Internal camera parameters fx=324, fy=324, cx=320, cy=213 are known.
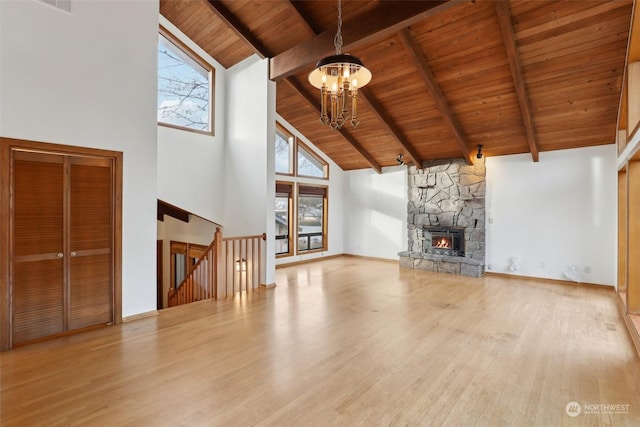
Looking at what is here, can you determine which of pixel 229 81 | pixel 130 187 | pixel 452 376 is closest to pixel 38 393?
pixel 130 187

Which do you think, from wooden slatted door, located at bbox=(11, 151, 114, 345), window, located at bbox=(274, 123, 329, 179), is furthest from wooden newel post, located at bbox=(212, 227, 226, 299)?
window, located at bbox=(274, 123, 329, 179)

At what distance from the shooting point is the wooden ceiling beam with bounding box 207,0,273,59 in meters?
5.02

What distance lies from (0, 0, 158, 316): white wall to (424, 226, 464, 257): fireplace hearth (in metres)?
6.14

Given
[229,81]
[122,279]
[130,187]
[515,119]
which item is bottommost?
[122,279]

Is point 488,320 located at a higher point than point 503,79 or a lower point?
lower

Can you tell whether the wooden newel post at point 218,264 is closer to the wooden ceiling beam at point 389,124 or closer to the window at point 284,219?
the window at point 284,219

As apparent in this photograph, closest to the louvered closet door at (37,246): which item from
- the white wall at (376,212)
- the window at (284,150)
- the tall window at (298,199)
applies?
the tall window at (298,199)

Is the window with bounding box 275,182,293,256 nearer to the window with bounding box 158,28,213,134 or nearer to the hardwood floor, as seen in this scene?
the window with bounding box 158,28,213,134

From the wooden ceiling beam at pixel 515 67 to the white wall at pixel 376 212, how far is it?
318 cm

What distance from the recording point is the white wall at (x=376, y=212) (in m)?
8.62

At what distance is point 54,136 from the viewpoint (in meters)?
3.48

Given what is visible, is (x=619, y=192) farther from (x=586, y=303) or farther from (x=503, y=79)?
(x=503, y=79)

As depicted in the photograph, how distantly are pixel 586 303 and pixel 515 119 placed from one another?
3.22 meters

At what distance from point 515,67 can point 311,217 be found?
5.72 metres
